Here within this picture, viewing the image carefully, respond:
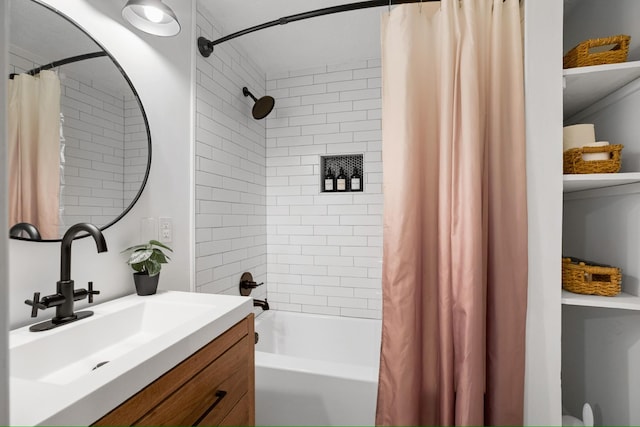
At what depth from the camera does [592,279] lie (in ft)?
3.89

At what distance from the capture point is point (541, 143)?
112cm

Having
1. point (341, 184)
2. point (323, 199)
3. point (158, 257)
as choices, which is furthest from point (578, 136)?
point (158, 257)

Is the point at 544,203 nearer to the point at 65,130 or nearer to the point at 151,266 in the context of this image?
the point at 151,266

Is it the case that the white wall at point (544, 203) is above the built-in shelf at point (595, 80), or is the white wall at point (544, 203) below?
below

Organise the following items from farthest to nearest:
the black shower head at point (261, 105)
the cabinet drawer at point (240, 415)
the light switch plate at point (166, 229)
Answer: the black shower head at point (261, 105), the light switch plate at point (166, 229), the cabinet drawer at point (240, 415)

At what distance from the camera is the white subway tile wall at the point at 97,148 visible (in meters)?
1.05

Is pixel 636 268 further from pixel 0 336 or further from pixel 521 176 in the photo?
pixel 0 336

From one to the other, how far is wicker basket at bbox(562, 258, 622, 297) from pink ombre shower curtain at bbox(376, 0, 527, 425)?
0.89ft

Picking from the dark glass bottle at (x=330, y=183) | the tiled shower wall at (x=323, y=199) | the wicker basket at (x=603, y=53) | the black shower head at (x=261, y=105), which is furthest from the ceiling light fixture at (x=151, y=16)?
the wicker basket at (x=603, y=53)

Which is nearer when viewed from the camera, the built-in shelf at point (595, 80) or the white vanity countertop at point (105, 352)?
the white vanity countertop at point (105, 352)

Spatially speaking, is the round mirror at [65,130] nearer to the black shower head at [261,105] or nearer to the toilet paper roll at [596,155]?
the black shower head at [261,105]

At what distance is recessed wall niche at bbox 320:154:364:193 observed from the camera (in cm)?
246

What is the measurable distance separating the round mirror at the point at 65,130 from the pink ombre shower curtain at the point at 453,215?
1.12 meters

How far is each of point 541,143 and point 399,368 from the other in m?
1.01
